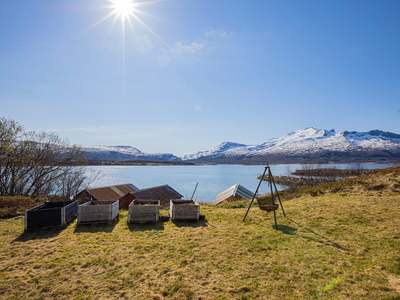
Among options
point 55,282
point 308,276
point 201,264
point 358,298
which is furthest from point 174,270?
point 358,298

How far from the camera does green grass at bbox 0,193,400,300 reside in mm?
5348

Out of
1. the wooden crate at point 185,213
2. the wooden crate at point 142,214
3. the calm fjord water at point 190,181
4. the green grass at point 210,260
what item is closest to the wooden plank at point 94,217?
the green grass at point 210,260

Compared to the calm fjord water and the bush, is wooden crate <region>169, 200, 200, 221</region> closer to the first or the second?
the bush

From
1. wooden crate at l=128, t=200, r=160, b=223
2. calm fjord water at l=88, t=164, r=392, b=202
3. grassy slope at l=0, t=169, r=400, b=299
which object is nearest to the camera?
grassy slope at l=0, t=169, r=400, b=299

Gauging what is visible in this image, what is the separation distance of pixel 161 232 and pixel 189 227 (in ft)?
5.40

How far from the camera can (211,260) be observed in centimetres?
700

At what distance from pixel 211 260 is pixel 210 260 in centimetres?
4

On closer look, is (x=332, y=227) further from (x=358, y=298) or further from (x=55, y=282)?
(x=55, y=282)

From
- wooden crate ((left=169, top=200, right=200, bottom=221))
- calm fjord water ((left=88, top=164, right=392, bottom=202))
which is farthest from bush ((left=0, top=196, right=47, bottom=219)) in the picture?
calm fjord water ((left=88, top=164, right=392, bottom=202))

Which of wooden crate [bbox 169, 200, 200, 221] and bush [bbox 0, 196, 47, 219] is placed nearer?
wooden crate [bbox 169, 200, 200, 221]

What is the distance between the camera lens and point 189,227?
431 inches

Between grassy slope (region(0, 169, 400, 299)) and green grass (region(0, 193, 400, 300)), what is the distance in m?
0.03

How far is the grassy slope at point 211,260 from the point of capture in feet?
17.5

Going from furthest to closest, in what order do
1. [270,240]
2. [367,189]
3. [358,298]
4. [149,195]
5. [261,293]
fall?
[149,195], [367,189], [270,240], [261,293], [358,298]
